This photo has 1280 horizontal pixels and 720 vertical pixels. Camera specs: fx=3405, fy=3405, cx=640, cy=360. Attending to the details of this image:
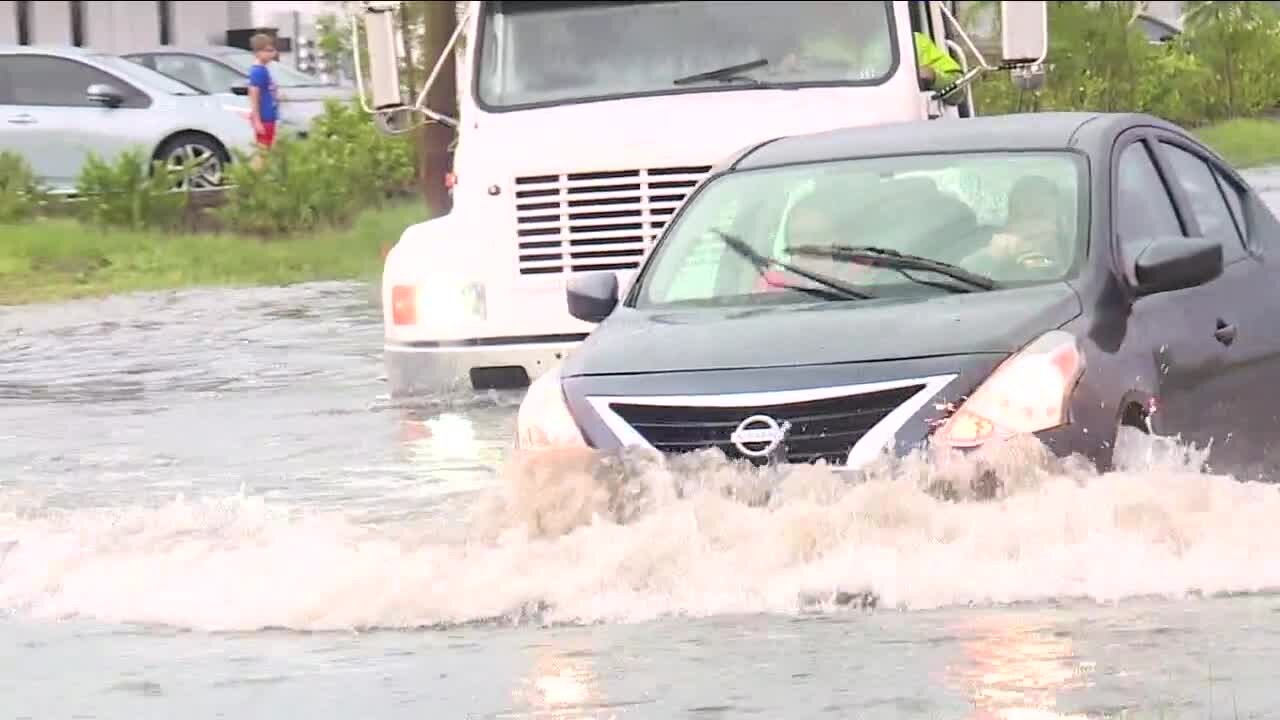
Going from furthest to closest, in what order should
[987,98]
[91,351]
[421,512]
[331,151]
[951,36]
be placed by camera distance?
[987,98]
[331,151]
[91,351]
[951,36]
[421,512]

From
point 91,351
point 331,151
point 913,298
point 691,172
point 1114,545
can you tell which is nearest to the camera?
point 1114,545

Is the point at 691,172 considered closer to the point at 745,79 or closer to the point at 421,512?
the point at 745,79

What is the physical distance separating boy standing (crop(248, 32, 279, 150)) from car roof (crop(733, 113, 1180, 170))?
1984 centimetres

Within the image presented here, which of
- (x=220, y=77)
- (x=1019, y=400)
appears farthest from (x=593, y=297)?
(x=220, y=77)

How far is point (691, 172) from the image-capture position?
50.0 feet

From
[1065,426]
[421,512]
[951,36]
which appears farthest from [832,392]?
[951,36]

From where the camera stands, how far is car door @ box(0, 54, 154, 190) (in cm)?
3105

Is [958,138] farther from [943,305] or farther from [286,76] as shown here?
[286,76]

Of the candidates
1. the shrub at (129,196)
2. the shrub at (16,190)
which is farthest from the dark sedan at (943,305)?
the shrub at (16,190)

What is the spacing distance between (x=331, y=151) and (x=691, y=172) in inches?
620

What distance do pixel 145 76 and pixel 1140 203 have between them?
875 inches

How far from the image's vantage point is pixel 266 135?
102 feet

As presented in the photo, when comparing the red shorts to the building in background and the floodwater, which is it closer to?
the building in background

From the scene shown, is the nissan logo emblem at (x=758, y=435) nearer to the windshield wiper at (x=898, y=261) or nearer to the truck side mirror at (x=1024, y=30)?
the windshield wiper at (x=898, y=261)
